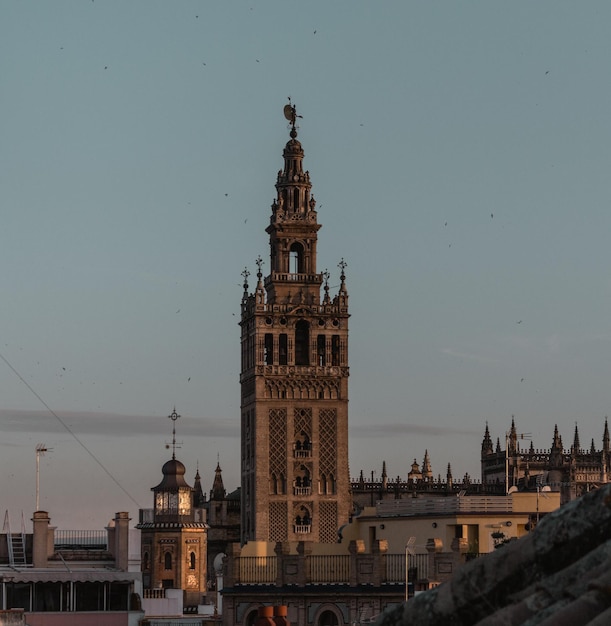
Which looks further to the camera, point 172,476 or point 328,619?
point 172,476

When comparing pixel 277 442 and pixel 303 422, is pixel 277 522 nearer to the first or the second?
pixel 277 442

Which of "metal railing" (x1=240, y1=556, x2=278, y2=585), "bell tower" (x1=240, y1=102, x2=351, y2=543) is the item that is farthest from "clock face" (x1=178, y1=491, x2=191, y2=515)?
"metal railing" (x1=240, y1=556, x2=278, y2=585)

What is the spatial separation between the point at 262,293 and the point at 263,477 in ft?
40.4

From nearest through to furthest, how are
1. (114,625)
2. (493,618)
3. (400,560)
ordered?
(493,618)
(400,560)
(114,625)

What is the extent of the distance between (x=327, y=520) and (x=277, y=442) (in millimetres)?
6214

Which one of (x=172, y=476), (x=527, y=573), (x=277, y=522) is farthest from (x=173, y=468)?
(x=527, y=573)

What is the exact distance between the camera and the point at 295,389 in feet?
417

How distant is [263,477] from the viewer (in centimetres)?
12512

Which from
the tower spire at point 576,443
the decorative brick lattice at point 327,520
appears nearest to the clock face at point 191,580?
the decorative brick lattice at point 327,520

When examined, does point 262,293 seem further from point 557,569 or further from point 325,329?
point 557,569

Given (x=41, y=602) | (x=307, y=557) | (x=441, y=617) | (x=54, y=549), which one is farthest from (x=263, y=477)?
(x=441, y=617)

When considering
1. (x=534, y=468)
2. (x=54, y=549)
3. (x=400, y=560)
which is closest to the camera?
(x=400, y=560)

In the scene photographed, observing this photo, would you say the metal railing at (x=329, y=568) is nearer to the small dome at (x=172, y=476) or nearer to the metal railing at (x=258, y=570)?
the metal railing at (x=258, y=570)

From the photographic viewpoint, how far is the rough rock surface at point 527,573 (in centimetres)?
906
